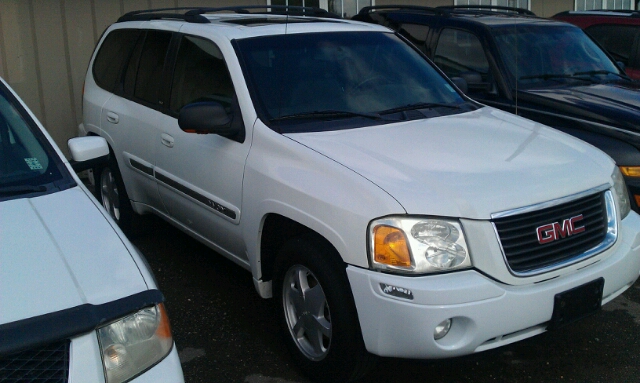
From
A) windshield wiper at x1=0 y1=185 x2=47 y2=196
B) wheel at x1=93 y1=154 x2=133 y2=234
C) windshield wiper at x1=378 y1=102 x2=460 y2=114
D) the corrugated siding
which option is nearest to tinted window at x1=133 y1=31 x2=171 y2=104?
wheel at x1=93 y1=154 x2=133 y2=234

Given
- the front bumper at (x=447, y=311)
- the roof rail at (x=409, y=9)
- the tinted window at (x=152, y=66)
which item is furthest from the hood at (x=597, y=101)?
the tinted window at (x=152, y=66)

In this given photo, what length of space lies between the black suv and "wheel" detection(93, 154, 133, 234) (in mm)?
2619

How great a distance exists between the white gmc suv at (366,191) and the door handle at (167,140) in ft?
0.09

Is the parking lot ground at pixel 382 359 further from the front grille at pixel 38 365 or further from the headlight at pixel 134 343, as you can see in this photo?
the front grille at pixel 38 365

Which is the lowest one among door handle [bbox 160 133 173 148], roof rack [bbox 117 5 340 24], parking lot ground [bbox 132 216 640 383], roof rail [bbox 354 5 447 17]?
parking lot ground [bbox 132 216 640 383]

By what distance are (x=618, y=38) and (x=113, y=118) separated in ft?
18.3

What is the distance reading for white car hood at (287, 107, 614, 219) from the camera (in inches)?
126

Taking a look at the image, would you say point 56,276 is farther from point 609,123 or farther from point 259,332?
point 609,123

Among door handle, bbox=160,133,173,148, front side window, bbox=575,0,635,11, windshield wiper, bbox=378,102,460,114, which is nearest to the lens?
windshield wiper, bbox=378,102,460,114

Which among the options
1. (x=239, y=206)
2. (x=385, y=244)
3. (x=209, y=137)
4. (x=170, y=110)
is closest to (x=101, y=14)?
(x=170, y=110)

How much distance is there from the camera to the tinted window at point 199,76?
4395 millimetres

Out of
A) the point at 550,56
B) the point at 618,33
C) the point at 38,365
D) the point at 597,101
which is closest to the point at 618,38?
the point at 618,33

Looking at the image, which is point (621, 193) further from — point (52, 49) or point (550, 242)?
point (52, 49)

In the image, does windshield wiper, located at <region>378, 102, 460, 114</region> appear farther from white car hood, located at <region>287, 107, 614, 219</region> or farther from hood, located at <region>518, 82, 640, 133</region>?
hood, located at <region>518, 82, 640, 133</region>
